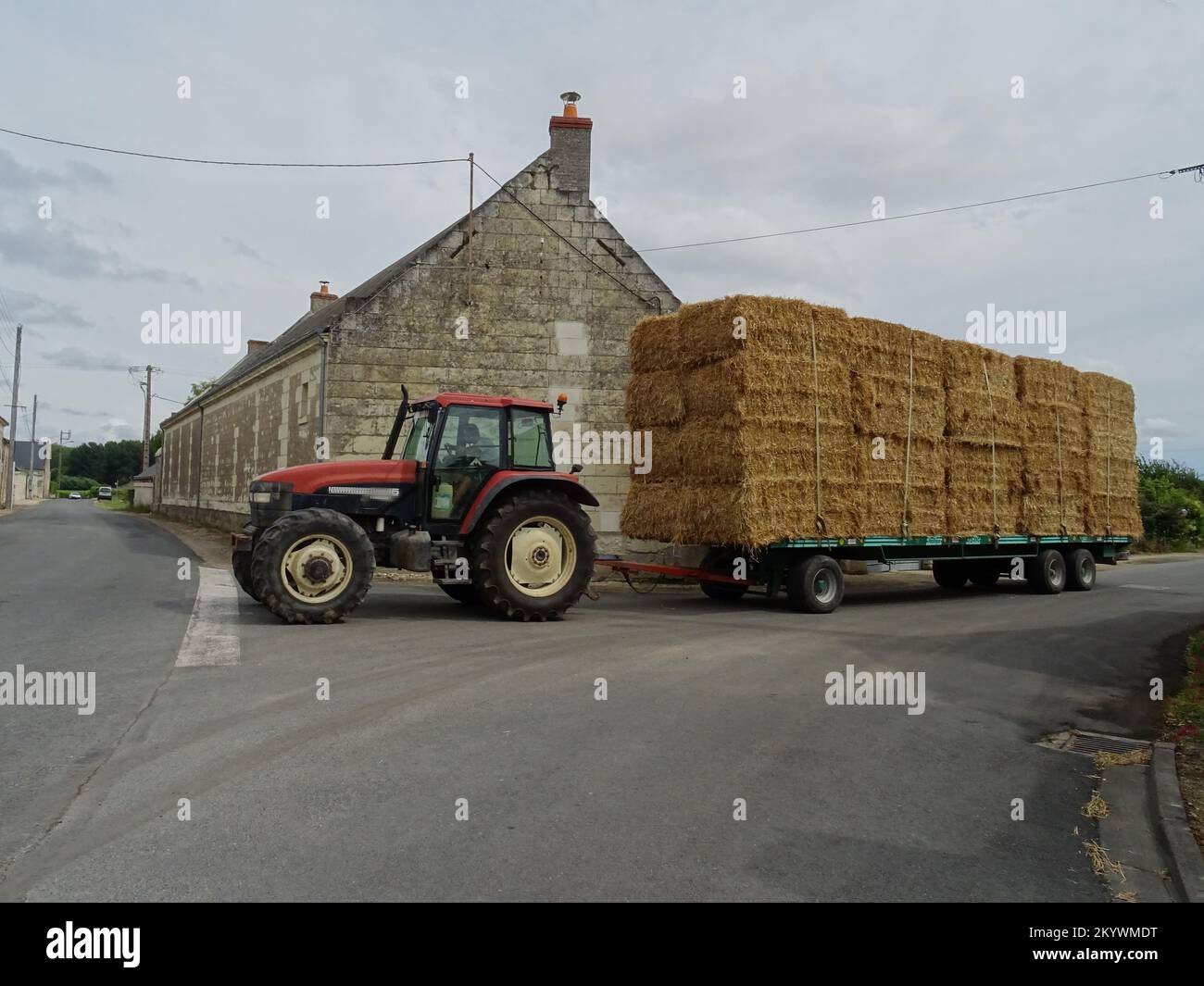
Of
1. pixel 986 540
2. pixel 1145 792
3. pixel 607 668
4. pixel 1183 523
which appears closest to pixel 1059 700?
pixel 1145 792

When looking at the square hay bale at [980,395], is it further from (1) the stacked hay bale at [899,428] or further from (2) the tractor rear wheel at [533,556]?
(2) the tractor rear wheel at [533,556]

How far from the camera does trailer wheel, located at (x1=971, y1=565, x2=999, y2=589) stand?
662 inches

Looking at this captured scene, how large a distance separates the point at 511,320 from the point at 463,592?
6.47 meters

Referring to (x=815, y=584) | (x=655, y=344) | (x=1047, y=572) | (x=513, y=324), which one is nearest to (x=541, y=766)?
(x=815, y=584)

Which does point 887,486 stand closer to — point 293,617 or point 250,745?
point 293,617

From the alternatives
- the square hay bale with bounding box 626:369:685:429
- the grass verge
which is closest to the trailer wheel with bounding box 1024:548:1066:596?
the grass verge

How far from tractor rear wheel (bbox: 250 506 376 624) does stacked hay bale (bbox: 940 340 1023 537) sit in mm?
9083

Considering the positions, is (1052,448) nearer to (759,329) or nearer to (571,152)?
(759,329)

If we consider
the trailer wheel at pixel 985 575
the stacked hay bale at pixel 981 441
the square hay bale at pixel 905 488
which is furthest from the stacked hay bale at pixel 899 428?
the trailer wheel at pixel 985 575

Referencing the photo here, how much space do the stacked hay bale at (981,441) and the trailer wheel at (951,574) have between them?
184 cm

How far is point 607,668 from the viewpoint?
754 cm

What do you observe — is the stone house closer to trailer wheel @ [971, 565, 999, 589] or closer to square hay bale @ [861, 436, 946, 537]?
square hay bale @ [861, 436, 946, 537]

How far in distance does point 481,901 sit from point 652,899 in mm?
602

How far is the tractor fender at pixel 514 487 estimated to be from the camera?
399 inches
